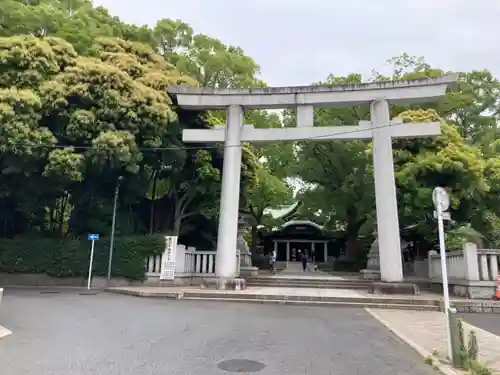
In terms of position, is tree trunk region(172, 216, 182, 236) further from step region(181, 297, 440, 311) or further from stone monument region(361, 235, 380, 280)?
stone monument region(361, 235, 380, 280)

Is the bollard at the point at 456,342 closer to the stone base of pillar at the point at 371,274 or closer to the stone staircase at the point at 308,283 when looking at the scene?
the stone staircase at the point at 308,283

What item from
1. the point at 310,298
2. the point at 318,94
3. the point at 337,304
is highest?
the point at 318,94

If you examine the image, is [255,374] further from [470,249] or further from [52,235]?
[52,235]

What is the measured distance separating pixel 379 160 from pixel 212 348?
10.2m

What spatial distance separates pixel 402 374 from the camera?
462 centimetres

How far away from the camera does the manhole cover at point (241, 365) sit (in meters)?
4.71

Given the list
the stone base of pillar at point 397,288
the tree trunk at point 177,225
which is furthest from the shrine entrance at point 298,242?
the stone base of pillar at point 397,288

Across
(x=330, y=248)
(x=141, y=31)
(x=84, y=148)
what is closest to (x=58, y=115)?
(x=84, y=148)

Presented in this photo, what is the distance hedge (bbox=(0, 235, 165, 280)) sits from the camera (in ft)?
51.3

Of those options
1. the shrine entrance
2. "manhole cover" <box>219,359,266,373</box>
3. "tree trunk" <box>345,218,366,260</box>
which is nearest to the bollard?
"manhole cover" <box>219,359,266,373</box>

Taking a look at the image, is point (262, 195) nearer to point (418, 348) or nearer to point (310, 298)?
point (310, 298)

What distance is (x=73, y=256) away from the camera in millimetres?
15844

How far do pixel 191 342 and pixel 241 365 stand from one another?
148 centimetres

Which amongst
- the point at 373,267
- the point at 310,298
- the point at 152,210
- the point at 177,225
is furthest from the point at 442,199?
the point at 152,210
